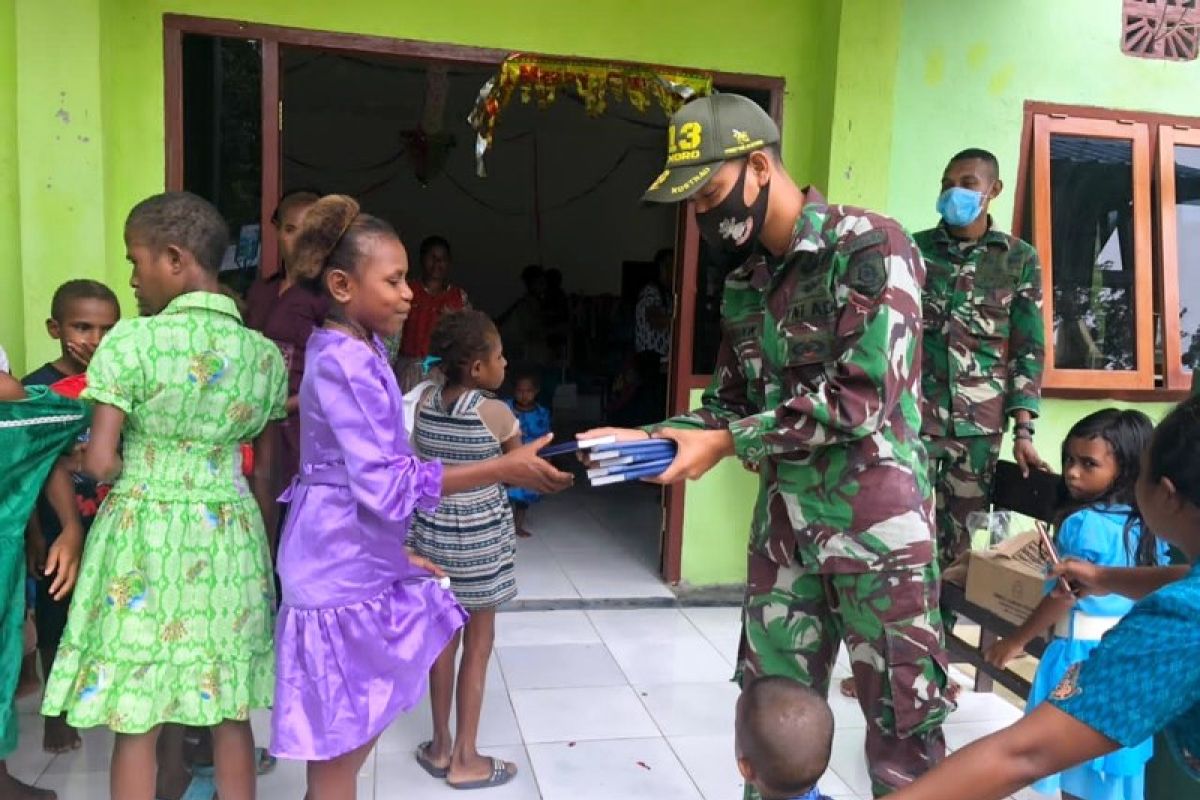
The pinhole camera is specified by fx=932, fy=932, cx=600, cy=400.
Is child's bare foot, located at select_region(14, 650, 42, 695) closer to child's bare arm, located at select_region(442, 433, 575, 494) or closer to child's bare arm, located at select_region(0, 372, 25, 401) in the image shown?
child's bare arm, located at select_region(0, 372, 25, 401)

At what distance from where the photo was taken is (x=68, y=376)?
300 centimetres

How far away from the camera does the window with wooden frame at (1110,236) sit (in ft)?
15.7

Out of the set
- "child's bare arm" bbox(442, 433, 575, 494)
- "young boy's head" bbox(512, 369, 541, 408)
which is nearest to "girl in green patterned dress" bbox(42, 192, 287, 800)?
"child's bare arm" bbox(442, 433, 575, 494)

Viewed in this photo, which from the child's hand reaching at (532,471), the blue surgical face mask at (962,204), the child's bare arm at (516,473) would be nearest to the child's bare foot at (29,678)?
the child's bare arm at (516,473)

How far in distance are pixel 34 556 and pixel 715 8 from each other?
3638 millimetres

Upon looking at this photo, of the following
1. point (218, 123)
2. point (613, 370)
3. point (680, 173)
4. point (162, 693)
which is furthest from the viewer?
point (613, 370)

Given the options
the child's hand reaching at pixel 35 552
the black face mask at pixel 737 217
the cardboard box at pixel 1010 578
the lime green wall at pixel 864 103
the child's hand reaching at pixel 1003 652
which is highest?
the lime green wall at pixel 864 103

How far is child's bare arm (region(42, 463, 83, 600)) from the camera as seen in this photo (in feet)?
7.26

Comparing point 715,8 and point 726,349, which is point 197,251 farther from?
point 715,8

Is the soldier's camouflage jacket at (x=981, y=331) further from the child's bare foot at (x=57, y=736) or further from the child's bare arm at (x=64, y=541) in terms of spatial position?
the child's bare foot at (x=57, y=736)

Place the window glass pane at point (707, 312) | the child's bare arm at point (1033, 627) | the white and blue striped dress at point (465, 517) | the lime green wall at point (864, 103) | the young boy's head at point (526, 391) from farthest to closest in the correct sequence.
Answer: the young boy's head at point (526, 391)
the window glass pane at point (707, 312)
the lime green wall at point (864, 103)
the white and blue striped dress at point (465, 517)
the child's bare arm at point (1033, 627)

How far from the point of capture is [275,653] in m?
2.23

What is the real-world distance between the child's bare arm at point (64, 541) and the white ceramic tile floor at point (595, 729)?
944 mm

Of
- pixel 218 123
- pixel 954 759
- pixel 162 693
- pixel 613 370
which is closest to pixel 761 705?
pixel 954 759
